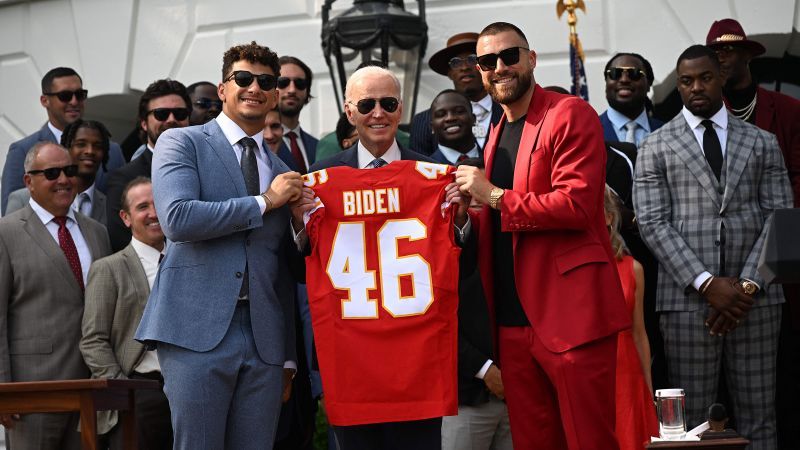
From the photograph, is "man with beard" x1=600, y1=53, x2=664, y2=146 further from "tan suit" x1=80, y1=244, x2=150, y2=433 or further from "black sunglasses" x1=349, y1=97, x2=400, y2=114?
"tan suit" x1=80, y1=244, x2=150, y2=433

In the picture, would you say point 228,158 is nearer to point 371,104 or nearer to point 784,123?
point 371,104

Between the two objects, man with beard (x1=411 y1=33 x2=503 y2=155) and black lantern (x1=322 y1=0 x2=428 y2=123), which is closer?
man with beard (x1=411 y1=33 x2=503 y2=155)

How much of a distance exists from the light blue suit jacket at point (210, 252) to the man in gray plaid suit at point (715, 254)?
2.66 metres

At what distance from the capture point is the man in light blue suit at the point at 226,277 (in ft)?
17.5

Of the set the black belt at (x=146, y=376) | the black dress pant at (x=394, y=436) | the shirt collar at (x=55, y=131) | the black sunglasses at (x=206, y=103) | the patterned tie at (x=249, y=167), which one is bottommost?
the black dress pant at (x=394, y=436)

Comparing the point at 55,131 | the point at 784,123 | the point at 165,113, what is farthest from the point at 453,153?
the point at 55,131

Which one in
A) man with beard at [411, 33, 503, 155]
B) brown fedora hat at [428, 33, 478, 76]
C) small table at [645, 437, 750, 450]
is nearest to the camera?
small table at [645, 437, 750, 450]

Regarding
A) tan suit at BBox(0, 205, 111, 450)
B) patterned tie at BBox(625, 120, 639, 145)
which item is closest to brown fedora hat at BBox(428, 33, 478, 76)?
patterned tie at BBox(625, 120, 639, 145)

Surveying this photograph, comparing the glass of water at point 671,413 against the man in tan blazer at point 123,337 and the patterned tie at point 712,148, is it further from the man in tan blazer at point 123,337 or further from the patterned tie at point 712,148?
the man in tan blazer at point 123,337

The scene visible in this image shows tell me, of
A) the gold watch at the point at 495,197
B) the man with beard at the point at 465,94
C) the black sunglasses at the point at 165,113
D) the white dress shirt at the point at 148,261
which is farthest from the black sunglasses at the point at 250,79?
the black sunglasses at the point at 165,113

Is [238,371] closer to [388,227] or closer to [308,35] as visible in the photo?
Answer: [388,227]

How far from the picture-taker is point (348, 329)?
222 inches

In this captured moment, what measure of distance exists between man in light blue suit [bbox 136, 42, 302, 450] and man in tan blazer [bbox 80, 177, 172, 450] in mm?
1911

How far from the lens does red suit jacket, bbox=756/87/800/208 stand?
321 inches
